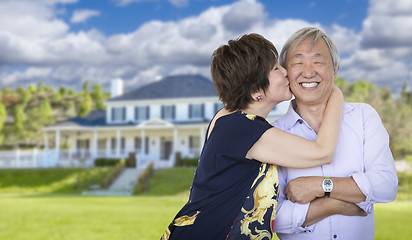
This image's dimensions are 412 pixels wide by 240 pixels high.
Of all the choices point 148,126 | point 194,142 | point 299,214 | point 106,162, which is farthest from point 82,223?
point 194,142

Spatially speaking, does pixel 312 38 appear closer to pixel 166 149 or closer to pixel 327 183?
pixel 327 183

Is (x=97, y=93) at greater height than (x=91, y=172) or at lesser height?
greater

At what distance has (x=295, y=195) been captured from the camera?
9.18 feet

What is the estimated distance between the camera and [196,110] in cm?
3525

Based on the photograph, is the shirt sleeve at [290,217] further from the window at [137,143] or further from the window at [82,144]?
the window at [82,144]

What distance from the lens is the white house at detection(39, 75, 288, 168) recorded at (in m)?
33.7

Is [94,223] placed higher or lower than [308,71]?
lower

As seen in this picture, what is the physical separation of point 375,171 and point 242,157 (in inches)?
33.6

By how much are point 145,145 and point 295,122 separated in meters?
33.1

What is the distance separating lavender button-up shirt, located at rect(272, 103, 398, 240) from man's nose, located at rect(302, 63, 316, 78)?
363mm

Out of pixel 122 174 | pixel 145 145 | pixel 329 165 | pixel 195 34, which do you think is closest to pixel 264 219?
pixel 329 165

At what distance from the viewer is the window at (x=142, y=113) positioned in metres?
36.4

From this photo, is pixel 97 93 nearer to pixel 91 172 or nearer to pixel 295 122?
pixel 91 172

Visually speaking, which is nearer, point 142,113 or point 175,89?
point 142,113
